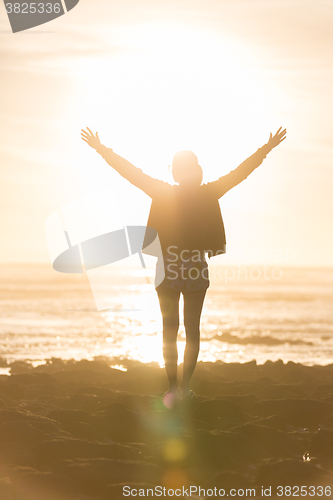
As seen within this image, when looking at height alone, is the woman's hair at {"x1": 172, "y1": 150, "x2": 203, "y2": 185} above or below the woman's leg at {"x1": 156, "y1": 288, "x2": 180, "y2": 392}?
above

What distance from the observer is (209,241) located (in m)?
5.05

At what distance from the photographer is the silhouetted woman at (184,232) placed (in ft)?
16.4

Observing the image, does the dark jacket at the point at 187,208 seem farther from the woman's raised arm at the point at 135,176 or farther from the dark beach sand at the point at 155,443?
the dark beach sand at the point at 155,443

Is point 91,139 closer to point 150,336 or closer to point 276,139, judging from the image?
point 276,139

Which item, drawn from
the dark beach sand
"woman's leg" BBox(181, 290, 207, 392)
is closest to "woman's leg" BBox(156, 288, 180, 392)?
"woman's leg" BBox(181, 290, 207, 392)

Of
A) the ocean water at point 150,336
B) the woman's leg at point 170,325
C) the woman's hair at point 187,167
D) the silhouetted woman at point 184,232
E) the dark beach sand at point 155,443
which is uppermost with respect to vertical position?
the ocean water at point 150,336

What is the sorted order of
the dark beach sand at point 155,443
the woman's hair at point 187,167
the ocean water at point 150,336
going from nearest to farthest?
the dark beach sand at point 155,443
the woman's hair at point 187,167
the ocean water at point 150,336

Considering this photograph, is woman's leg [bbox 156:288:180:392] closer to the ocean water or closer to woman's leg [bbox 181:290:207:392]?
woman's leg [bbox 181:290:207:392]

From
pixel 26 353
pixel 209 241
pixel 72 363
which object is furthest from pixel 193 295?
pixel 26 353

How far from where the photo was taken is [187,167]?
4977mm

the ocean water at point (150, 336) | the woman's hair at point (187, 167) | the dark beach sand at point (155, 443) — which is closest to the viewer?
the dark beach sand at point (155, 443)

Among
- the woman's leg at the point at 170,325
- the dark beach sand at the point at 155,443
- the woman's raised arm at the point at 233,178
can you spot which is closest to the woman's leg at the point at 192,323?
the woman's leg at the point at 170,325

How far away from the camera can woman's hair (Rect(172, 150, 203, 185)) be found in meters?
4.96

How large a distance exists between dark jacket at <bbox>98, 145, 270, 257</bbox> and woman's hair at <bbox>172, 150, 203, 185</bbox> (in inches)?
4.5
